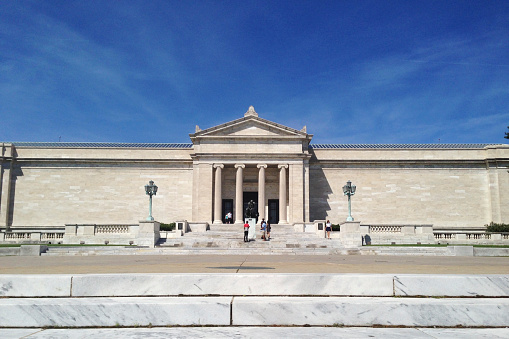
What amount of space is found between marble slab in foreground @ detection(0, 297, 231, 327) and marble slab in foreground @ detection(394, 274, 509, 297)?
3.47 m

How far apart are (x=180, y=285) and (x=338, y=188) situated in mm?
45157

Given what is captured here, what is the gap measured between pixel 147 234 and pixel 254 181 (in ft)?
63.5

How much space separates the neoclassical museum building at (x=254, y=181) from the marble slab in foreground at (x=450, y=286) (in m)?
40.5

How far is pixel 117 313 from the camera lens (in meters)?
7.73

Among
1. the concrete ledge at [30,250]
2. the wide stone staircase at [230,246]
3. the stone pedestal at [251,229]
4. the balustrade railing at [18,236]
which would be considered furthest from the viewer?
the balustrade railing at [18,236]

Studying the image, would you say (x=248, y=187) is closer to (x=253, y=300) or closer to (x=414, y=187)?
(x=414, y=187)

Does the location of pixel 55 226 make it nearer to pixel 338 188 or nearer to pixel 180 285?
pixel 338 188

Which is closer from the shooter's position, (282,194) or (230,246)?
(230,246)

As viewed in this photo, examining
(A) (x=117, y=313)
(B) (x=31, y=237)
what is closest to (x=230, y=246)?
(B) (x=31, y=237)

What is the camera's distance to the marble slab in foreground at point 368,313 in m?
7.63

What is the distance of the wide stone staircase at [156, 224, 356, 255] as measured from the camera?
30.5 m

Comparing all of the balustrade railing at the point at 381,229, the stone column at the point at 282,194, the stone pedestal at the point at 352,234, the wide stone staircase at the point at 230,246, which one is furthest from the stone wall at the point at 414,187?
the stone pedestal at the point at 352,234

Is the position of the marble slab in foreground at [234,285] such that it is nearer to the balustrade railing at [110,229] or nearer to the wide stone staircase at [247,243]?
the wide stone staircase at [247,243]

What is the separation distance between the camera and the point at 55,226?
164ft
